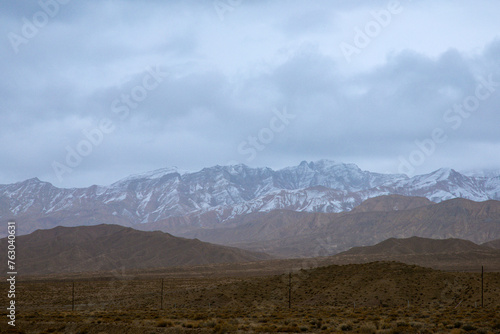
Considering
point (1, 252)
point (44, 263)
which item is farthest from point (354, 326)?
point (1, 252)

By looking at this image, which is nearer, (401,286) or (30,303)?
(401,286)

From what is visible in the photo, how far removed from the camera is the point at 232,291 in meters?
61.7

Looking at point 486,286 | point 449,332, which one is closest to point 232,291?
point 486,286

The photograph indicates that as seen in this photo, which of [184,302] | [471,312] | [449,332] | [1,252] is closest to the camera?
[449,332]

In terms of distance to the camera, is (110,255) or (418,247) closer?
(418,247)

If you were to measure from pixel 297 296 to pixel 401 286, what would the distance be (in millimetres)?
11863

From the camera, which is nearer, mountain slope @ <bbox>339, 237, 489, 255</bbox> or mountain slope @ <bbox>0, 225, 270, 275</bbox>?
mountain slope @ <bbox>339, 237, 489, 255</bbox>

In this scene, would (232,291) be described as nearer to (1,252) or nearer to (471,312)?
(471,312)

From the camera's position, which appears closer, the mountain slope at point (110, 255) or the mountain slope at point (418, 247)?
the mountain slope at point (418, 247)

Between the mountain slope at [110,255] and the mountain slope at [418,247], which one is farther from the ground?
the mountain slope at [418,247]

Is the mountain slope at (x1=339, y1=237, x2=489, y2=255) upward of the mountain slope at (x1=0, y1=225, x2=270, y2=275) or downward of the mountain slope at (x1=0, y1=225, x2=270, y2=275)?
upward

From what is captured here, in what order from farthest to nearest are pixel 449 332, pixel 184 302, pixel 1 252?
pixel 1 252 < pixel 184 302 < pixel 449 332

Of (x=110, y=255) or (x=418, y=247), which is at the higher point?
(x=418, y=247)

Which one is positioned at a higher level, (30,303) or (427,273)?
(427,273)
